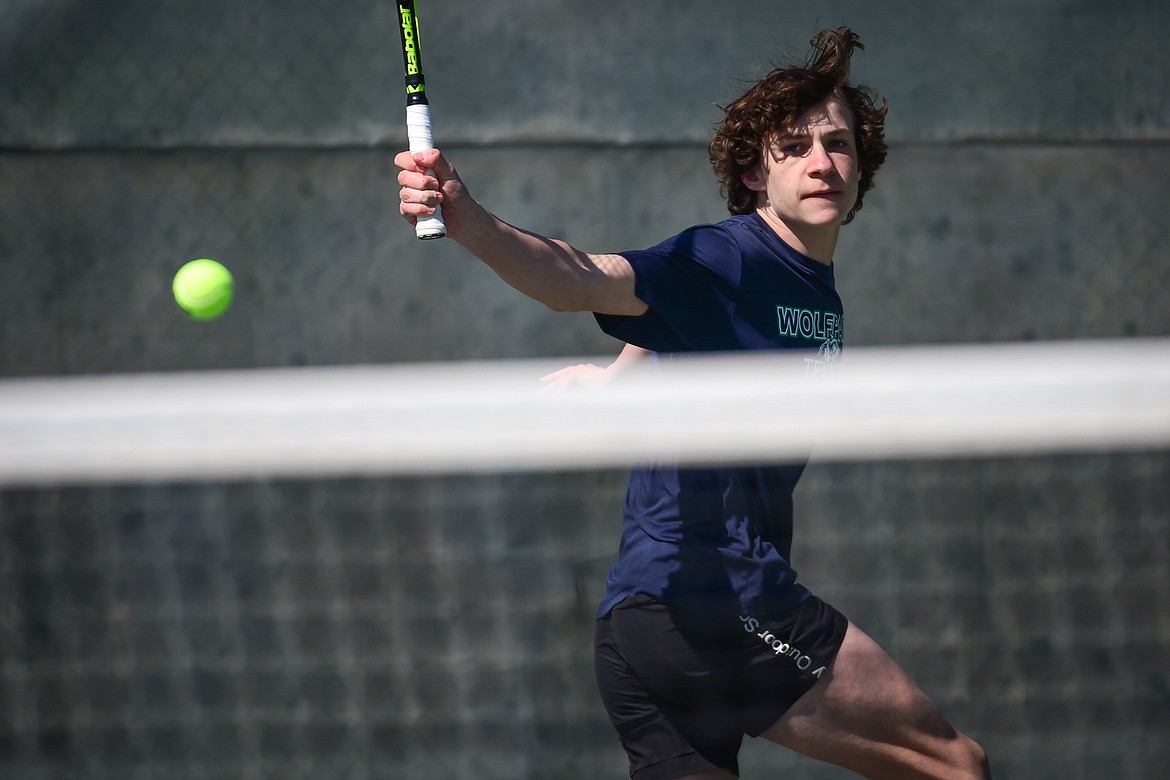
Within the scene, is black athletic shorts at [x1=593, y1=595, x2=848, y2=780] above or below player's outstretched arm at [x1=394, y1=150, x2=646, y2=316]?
below

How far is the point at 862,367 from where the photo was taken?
7.80ft

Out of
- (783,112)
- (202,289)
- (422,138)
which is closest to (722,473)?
(783,112)

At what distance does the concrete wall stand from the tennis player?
1861 millimetres

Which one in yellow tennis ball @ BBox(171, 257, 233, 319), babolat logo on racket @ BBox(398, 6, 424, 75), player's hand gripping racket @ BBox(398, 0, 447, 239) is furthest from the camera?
yellow tennis ball @ BBox(171, 257, 233, 319)

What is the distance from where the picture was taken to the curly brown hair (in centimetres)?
238

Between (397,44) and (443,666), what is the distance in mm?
2116

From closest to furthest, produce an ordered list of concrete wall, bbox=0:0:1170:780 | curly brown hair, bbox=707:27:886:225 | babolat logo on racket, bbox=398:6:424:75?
babolat logo on racket, bbox=398:6:424:75, curly brown hair, bbox=707:27:886:225, concrete wall, bbox=0:0:1170:780

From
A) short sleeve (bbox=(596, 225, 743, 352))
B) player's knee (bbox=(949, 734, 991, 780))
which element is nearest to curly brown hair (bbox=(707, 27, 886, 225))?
short sleeve (bbox=(596, 225, 743, 352))

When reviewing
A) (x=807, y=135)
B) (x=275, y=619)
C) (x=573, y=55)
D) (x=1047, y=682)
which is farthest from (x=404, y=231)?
(x=1047, y=682)

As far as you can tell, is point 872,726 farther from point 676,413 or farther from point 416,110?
point 416,110

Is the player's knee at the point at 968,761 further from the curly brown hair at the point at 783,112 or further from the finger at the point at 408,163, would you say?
the finger at the point at 408,163

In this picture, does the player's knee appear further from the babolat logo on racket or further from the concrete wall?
the concrete wall

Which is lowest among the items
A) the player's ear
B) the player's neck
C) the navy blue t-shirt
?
the navy blue t-shirt

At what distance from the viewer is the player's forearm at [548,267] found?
1.81 metres
